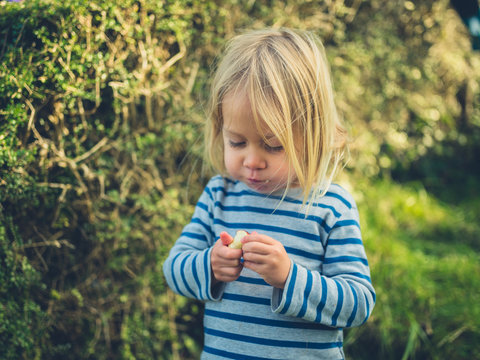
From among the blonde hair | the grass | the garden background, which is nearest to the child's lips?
the blonde hair

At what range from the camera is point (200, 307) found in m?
2.36

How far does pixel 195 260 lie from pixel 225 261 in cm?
18

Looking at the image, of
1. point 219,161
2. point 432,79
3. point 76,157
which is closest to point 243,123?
point 219,161

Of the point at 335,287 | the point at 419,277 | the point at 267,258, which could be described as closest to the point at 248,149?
the point at 267,258

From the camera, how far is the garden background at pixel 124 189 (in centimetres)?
170

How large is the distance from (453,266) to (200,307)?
1.71m

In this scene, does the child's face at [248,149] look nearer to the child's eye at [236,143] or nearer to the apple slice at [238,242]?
the child's eye at [236,143]

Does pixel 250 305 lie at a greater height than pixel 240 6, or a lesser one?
lesser

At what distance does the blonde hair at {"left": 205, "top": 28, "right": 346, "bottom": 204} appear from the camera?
137 cm

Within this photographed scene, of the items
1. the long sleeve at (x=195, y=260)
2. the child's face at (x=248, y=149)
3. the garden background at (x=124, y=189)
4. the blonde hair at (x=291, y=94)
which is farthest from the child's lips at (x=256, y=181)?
the garden background at (x=124, y=189)

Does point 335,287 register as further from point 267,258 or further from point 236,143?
point 236,143

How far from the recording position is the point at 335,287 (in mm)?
1343

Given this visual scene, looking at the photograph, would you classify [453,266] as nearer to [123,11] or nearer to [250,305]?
[250,305]

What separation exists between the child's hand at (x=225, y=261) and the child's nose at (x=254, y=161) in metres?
0.23
